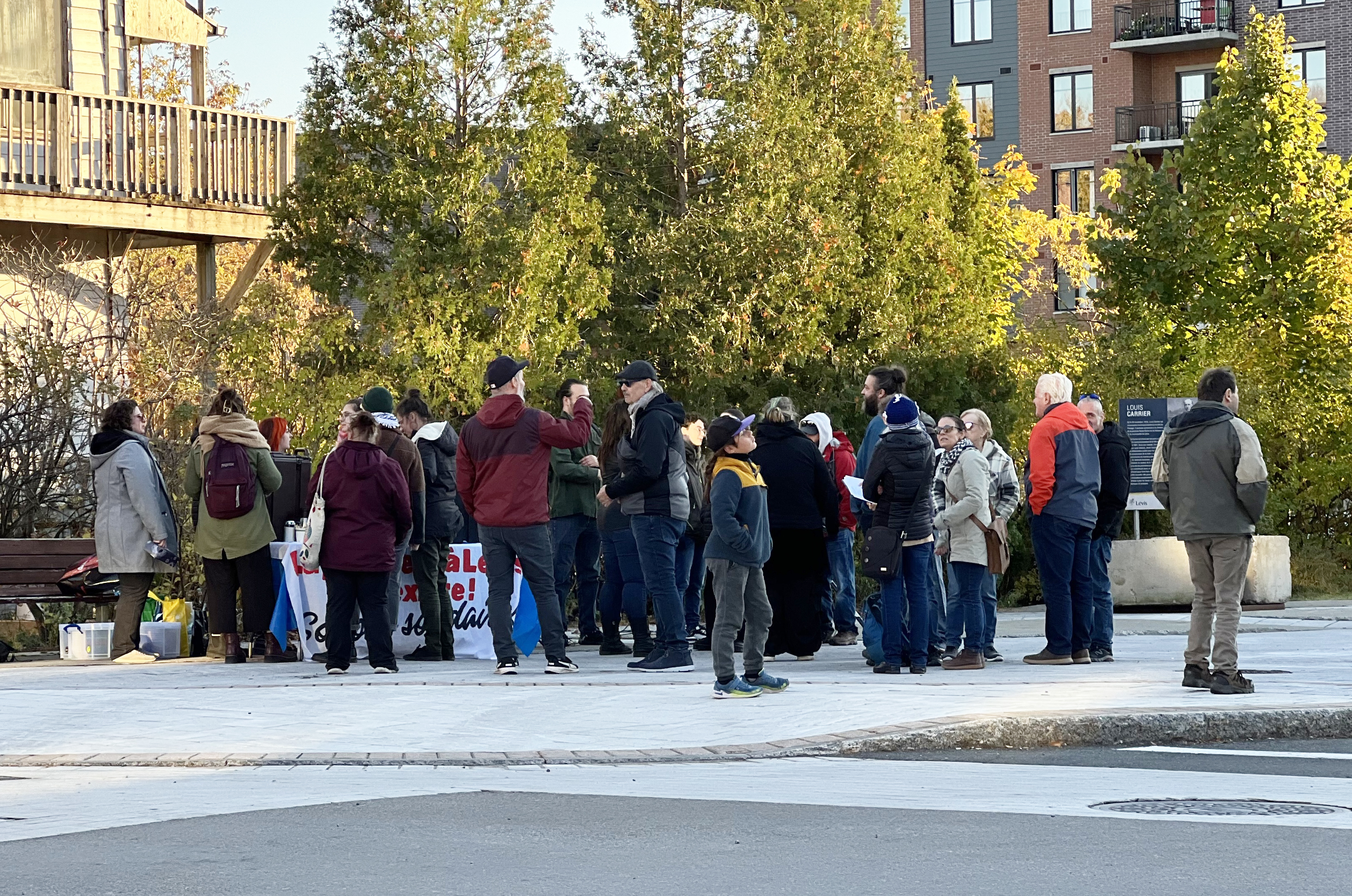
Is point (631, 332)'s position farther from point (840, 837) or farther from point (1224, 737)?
point (840, 837)

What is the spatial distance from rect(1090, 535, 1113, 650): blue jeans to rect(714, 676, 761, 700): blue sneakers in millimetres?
3687

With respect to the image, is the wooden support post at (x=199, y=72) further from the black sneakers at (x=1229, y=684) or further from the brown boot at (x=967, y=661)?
the black sneakers at (x=1229, y=684)

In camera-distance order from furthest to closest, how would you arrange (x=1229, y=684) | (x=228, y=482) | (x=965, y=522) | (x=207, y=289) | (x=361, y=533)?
(x=207, y=289) → (x=228, y=482) → (x=965, y=522) → (x=361, y=533) → (x=1229, y=684)

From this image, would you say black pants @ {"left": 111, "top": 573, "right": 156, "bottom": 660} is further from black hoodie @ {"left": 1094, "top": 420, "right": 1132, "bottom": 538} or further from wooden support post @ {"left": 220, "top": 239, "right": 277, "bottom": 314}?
wooden support post @ {"left": 220, "top": 239, "right": 277, "bottom": 314}

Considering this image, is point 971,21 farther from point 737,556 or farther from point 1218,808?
point 1218,808

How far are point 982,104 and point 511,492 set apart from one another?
48706 millimetres

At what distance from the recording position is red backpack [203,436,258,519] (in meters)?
14.5

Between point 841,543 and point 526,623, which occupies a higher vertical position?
point 841,543

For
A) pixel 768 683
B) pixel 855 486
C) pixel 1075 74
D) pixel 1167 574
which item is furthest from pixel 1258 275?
pixel 1075 74

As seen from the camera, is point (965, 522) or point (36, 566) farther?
point (36, 566)

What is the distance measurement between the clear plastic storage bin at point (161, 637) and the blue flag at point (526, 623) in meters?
2.68

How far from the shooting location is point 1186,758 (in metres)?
10.1

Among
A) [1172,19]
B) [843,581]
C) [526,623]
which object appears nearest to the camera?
[526,623]

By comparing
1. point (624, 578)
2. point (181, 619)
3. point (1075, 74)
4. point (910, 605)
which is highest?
point (1075, 74)
